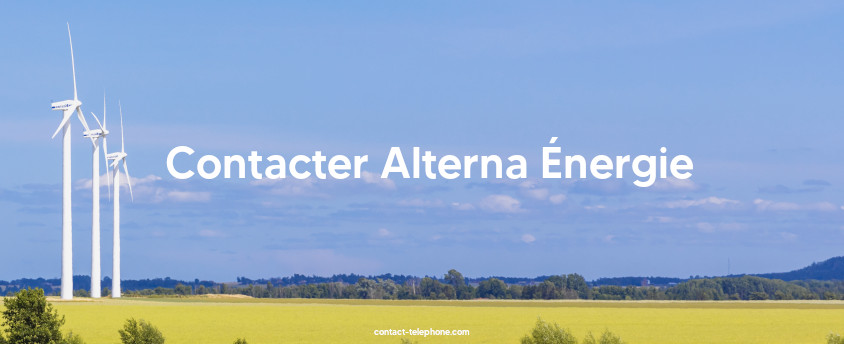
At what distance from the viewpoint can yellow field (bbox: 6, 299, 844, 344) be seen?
86.8 meters

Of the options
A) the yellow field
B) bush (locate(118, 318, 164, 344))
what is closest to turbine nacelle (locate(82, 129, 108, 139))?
the yellow field

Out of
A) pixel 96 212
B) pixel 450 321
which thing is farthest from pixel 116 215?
pixel 450 321

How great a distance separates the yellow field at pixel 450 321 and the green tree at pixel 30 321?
30.0 m

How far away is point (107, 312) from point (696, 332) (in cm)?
5857

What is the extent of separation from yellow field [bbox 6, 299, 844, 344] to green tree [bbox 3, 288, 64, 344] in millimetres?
29966

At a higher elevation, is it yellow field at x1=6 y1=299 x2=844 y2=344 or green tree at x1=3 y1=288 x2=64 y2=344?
green tree at x1=3 y1=288 x2=64 y2=344

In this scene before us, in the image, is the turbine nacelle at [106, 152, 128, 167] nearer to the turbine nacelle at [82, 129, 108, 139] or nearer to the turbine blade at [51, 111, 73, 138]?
the turbine nacelle at [82, 129, 108, 139]

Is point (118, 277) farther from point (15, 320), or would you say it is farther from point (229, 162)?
point (15, 320)

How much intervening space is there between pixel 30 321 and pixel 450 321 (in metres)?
61.6

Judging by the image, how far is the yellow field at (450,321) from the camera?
285 ft

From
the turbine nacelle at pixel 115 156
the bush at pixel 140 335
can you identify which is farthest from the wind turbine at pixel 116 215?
the bush at pixel 140 335

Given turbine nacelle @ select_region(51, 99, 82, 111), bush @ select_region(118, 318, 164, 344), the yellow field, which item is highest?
turbine nacelle @ select_region(51, 99, 82, 111)

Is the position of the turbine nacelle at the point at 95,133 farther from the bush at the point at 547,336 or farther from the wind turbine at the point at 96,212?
the bush at the point at 547,336

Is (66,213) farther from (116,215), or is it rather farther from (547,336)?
(547,336)
